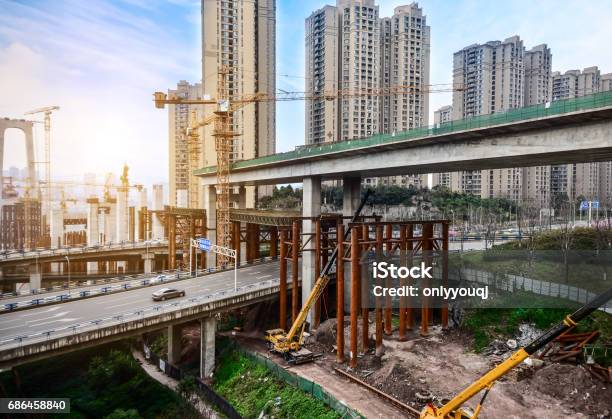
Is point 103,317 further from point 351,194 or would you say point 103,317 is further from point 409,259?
point 351,194

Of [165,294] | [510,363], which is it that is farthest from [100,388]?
[510,363]

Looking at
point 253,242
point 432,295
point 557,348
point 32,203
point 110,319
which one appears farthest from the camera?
point 32,203

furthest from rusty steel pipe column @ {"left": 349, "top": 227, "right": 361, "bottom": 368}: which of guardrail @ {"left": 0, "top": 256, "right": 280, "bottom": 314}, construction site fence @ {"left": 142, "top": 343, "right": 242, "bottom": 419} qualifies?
guardrail @ {"left": 0, "top": 256, "right": 280, "bottom": 314}

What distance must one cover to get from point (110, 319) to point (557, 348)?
26.2 meters

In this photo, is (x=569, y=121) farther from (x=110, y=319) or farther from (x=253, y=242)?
(x=253, y=242)

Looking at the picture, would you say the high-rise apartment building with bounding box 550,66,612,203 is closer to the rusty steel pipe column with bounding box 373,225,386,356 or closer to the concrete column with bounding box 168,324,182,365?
the rusty steel pipe column with bounding box 373,225,386,356

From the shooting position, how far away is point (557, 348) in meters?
21.5

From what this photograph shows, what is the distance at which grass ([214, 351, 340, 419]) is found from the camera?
1933cm

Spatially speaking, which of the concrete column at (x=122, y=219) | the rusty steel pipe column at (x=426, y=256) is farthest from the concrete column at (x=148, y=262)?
the rusty steel pipe column at (x=426, y=256)

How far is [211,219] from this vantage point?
49.6 meters

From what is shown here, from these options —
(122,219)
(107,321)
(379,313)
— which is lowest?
(107,321)

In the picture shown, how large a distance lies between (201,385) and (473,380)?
17.0 meters

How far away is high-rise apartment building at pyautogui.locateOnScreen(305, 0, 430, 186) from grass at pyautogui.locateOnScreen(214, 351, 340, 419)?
65.6 m

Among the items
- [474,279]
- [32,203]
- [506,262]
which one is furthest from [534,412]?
[32,203]
